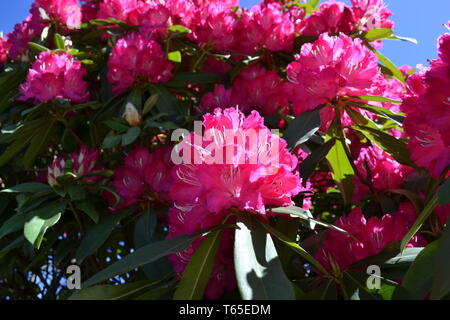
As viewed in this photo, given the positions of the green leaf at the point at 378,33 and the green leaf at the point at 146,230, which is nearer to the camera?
the green leaf at the point at 146,230

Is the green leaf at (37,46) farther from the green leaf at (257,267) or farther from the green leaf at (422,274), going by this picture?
the green leaf at (422,274)

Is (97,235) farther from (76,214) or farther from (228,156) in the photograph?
(228,156)

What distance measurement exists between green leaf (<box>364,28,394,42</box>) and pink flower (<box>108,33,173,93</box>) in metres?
0.68

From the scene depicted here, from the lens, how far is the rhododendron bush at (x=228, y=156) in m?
0.80

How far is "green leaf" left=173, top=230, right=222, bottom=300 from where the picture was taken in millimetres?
776

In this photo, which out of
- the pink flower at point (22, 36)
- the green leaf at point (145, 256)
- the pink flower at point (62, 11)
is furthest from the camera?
the pink flower at point (22, 36)

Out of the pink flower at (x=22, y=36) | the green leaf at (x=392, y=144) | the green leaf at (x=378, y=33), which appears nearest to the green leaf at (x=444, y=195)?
the green leaf at (x=392, y=144)

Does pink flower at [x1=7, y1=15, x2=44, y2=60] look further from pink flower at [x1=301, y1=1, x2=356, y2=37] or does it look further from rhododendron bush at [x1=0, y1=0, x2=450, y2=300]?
pink flower at [x1=301, y1=1, x2=356, y2=37]

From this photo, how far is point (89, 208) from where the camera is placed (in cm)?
129

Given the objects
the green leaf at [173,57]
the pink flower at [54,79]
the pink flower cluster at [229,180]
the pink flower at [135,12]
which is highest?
the pink flower at [135,12]

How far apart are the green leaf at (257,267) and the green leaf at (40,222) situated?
0.53m

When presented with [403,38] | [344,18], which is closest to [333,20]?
[344,18]

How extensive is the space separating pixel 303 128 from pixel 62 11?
131 cm
